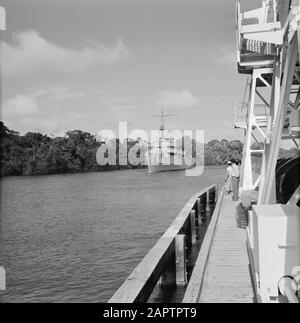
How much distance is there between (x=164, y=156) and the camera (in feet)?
358

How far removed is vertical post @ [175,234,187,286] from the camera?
814 centimetres

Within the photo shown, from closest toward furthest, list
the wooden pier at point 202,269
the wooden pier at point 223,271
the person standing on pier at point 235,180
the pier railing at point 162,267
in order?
the pier railing at point 162,267 < the wooden pier at point 202,269 < the wooden pier at point 223,271 < the person standing on pier at point 235,180

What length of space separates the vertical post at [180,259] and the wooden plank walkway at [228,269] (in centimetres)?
59

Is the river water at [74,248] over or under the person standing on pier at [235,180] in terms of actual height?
under

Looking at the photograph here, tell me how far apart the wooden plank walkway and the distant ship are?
8958 cm

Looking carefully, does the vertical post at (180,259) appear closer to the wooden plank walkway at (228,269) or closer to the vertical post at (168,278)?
the vertical post at (168,278)

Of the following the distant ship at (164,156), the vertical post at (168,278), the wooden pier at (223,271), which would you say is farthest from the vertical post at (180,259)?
the distant ship at (164,156)

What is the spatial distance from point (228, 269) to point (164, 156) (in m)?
102

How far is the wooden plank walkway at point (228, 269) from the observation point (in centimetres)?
592

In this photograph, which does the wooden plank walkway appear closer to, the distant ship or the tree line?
the tree line

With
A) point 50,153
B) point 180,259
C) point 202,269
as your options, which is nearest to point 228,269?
point 202,269

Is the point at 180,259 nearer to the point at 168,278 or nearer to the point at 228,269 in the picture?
the point at 168,278

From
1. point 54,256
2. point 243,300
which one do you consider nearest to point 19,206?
point 54,256
